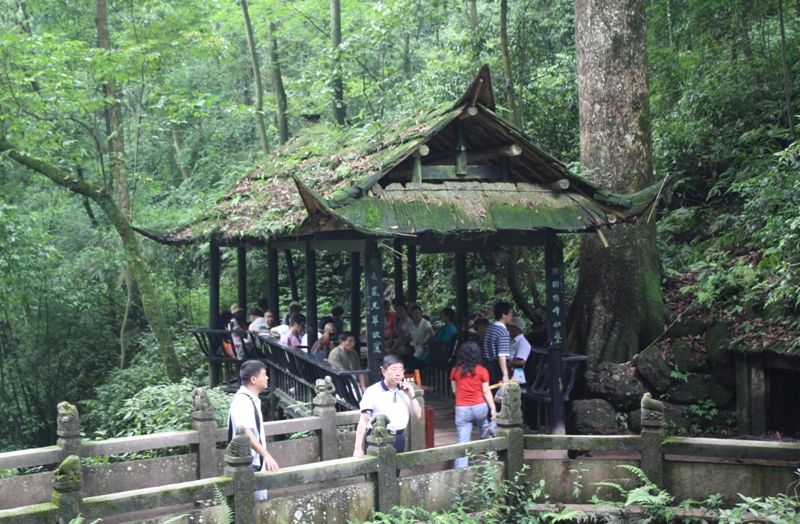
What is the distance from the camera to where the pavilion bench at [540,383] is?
11.0 m

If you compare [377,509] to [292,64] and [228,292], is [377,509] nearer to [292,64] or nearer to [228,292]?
[228,292]

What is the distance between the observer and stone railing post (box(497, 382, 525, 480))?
751 centimetres

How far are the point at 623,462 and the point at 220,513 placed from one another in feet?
12.7

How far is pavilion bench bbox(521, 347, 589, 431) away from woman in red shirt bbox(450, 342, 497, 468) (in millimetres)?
2599

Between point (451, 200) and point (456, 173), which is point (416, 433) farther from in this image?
point (456, 173)

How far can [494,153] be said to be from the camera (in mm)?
10312

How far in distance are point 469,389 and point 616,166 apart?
5.74m

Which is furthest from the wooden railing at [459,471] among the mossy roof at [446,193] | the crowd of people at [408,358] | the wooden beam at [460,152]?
the wooden beam at [460,152]

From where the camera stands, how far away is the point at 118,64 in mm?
15289

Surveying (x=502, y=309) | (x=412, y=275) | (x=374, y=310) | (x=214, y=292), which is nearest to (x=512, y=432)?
(x=502, y=309)

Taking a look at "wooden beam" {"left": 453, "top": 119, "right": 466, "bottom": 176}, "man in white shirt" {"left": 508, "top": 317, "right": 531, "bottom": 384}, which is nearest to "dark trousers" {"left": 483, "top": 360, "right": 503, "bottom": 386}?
"man in white shirt" {"left": 508, "top": 317, "right": 531, "bottom": 384}

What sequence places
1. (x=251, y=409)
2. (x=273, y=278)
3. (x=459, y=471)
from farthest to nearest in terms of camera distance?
1. (x=273, y=278)
2. (x=459, y=471)
3. (x=251, y=409)

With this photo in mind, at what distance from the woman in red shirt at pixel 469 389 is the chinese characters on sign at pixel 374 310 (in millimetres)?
1602

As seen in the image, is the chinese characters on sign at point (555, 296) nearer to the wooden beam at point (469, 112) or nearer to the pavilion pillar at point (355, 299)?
the wooden beam at point (469, 112)
